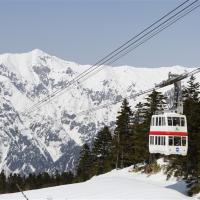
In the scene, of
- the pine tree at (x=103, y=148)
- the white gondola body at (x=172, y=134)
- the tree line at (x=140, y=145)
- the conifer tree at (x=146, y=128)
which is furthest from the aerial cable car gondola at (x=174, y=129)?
the pine tree at (x=103, y=148)

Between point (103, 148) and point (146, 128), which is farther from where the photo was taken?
point (103, 148)

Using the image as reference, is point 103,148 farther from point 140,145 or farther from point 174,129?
point 174,129

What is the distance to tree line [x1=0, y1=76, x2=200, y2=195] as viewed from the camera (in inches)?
2013

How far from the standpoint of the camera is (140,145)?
271 ft

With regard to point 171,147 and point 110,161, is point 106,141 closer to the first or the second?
point 110,161

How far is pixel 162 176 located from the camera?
6969 centimetres

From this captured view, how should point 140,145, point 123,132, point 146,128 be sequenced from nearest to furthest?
point 146,128
point 140,145
point 123,132

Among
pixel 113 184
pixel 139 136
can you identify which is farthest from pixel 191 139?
pixel 139 136

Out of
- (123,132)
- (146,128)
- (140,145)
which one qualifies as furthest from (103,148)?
(146,128)

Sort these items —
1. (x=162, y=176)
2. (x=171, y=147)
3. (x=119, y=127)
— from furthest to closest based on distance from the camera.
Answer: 1. (x=119, y=127)
2. (x=162, y=176)
3. (x=171, y=147)

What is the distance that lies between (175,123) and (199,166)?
4243 mm

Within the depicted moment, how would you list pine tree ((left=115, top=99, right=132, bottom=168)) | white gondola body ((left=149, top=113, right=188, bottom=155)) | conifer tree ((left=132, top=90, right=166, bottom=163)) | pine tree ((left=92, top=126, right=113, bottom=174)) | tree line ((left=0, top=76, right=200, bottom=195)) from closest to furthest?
white gondola body ((left=149, top=113, right=188, bottom=155)), tree line ((left=0, top=76, right=200, bottom=195)), conifer tree ((left=132, top=90, right=166, bottom=163)), pine tree ((left=115, top=99, right=132, bottom=168)), pine tree ((left=92, top=126, right=113, bottom=174))

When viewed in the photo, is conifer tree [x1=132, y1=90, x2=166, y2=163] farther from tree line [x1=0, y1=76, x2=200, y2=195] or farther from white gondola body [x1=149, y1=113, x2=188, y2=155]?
white gondola body [x1=149, y1=113, x2=188, y2=155]

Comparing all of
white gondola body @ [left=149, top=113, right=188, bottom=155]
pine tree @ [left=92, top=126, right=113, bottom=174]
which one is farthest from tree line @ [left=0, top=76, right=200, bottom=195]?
white gondola body @ [left=149, top=113, right=188, bottom=155]
